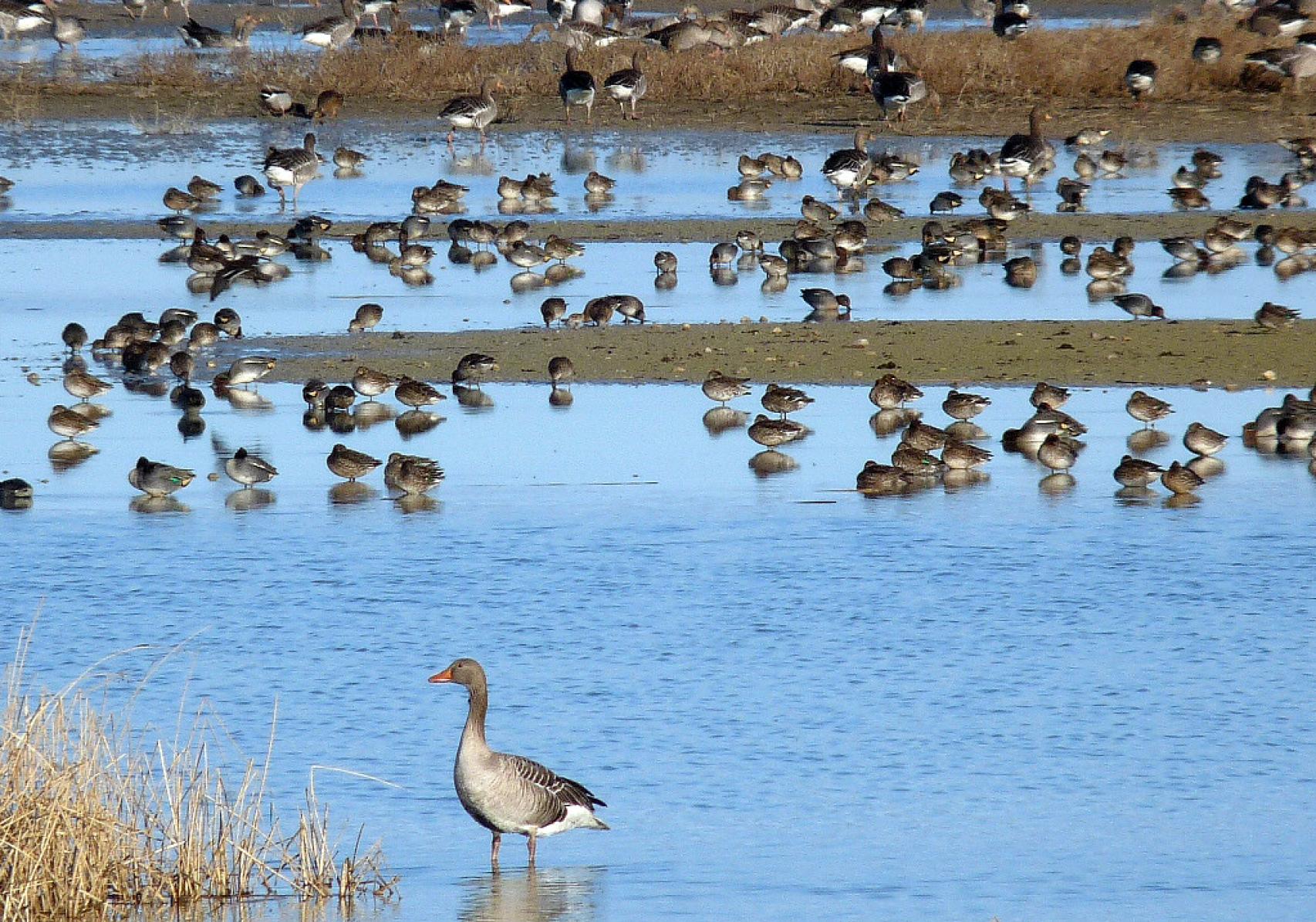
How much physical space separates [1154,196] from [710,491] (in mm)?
16142

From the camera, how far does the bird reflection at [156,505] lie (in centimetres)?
1446

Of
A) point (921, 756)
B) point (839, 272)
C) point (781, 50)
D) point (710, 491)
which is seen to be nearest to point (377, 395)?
point (710, 491)

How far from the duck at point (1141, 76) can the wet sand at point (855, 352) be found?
16049 mm

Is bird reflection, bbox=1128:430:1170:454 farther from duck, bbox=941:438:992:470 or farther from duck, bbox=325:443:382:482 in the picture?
duck, bbox=325:443:382:482

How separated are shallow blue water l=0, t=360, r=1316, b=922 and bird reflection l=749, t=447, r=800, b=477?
0.10m

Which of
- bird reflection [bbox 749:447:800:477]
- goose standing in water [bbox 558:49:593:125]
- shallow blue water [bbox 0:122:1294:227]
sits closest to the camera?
bird reflection [bbox 749:447:800:477]

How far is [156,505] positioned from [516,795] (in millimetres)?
6904

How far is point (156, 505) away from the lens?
14586mm

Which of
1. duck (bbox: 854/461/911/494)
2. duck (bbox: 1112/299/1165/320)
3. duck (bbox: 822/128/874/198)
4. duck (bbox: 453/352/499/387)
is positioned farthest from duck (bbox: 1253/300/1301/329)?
duck (bbox: 822/128/874/198)

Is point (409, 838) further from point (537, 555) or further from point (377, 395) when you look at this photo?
point (377, 395)

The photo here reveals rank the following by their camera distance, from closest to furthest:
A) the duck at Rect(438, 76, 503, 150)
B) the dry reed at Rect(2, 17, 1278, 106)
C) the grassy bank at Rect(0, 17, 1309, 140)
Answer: the duck at Rect(438, 76, 503, 150) → the grassy bank at Rect(0, 17, 1309, 140) → the dry reed at Rect(2, 17, 1278, 106)

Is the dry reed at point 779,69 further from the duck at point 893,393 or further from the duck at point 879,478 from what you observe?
the duck at point 879,478

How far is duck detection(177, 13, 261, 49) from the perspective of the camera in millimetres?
45219

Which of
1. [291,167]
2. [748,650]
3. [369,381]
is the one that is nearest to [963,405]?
[369,381]
